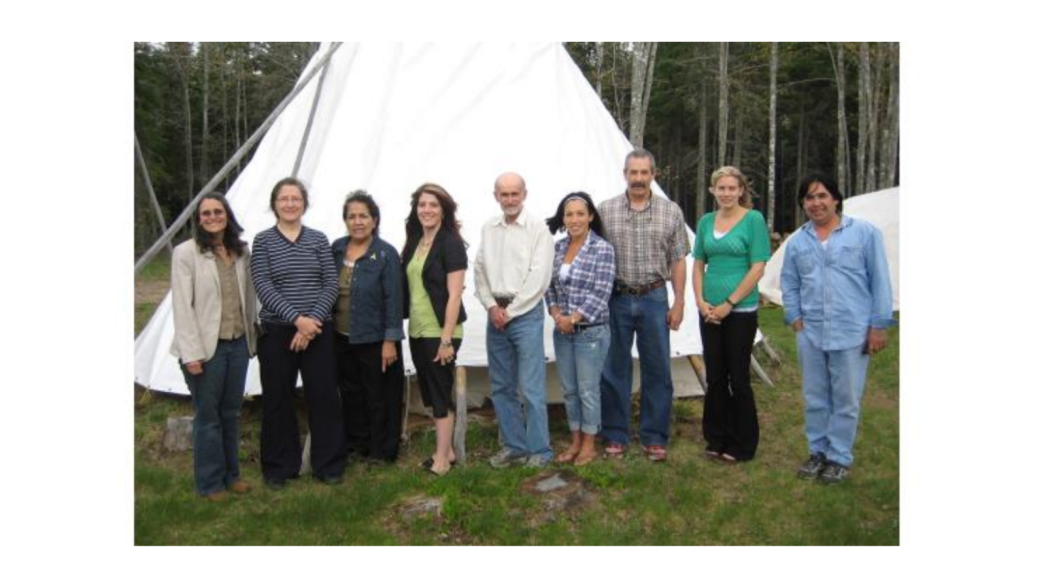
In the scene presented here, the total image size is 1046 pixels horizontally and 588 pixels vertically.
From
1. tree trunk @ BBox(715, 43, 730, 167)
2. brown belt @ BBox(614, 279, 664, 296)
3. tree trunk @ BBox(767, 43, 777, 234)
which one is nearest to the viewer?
brown belt @ BBox(614, 279, 664, 296)

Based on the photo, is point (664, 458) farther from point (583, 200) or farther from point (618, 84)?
point (618, 84)

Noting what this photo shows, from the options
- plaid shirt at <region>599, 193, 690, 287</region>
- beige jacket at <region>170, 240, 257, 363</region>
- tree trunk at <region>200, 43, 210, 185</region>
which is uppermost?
tree trunk at <region>200, 43, 210, 185</region>

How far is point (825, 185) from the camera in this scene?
3.21 metres

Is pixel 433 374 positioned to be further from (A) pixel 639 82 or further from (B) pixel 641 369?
(A) pixel 639 82

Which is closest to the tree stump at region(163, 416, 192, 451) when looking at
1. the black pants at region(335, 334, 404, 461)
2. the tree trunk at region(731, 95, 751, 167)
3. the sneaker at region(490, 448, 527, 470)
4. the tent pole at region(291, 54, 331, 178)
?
the black pants at region(335, 334, 404, 461)

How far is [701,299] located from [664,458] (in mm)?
880

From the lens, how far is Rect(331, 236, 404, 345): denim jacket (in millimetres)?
3352

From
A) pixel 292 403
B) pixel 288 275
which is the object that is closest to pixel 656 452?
pixel 292 403

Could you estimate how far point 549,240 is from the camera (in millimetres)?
3336

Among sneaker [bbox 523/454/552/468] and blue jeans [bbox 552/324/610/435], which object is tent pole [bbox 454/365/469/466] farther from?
blue jeans [bbox 552/324/610/435]

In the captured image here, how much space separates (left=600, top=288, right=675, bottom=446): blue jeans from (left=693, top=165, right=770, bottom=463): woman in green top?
0.23 m

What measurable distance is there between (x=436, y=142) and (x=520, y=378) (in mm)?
1891

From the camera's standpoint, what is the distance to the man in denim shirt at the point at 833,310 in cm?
319
